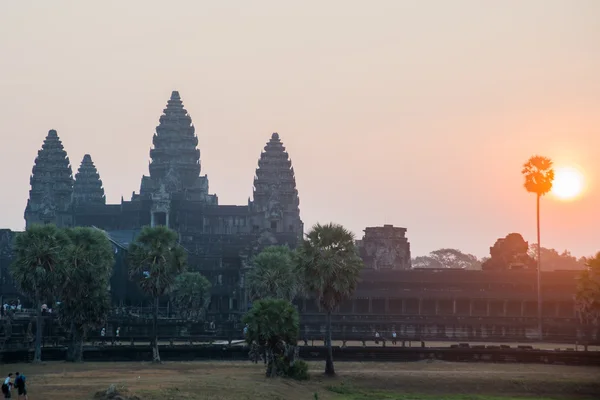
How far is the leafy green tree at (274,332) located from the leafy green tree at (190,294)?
64685mm

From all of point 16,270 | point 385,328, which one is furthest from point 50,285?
point 385,328

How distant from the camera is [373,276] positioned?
176m

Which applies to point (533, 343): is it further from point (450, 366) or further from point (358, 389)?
point (358, 389)

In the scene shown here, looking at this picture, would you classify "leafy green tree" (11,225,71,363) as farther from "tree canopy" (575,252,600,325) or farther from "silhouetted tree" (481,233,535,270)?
"silhouetted tree" (481,233,535,270)

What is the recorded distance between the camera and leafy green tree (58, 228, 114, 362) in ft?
331

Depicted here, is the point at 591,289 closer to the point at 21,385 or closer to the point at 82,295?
the point at 82,295

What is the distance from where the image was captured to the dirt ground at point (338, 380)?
78625 mm

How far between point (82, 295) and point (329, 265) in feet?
66.9

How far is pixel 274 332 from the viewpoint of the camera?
88375 mm

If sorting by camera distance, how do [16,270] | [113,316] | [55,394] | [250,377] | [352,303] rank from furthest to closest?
[352,303] < [113,316] < [16,270] < [250,377] < [55,394]

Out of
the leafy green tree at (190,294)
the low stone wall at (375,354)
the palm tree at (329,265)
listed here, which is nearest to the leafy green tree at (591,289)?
the low stone wall at (375,354)

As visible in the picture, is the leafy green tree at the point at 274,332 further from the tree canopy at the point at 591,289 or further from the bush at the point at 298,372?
the tree canopy at the point at 591,289

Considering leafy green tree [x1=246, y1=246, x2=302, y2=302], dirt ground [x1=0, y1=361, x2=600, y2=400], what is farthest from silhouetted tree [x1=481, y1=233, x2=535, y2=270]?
dirt ground [x1=0, y1=361, x2=600, y2=400]

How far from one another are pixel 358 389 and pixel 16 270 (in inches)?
1026
